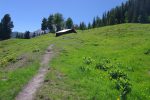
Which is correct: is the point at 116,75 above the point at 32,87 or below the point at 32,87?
above

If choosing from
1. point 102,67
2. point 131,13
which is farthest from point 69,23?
point 102,67

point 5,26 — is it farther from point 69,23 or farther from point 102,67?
point 102,67

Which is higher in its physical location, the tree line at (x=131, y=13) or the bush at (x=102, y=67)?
the tree line at (x=131, y=13)

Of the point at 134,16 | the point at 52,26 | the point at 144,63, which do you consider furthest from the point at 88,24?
the point at 144,63

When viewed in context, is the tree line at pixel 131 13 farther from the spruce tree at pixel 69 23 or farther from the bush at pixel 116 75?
the bush at pixel 116 75

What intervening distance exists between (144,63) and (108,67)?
22.1 feet

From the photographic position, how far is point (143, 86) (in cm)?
2605

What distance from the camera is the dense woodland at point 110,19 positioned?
151 metres

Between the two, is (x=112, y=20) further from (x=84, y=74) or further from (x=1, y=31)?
(x=84, y=74)

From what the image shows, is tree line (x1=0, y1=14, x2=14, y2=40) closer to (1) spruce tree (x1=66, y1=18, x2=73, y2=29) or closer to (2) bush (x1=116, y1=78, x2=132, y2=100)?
(1) spruce tree (x1=66, y1=18, x2=73, y2=29)

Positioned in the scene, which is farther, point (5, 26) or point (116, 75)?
point (5, 26)

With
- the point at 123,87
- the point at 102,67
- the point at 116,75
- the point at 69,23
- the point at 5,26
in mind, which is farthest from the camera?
the point at 69,23

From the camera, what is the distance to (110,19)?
164 m

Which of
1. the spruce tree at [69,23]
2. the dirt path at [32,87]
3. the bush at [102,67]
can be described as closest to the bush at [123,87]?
the dirt path at [32,87]
